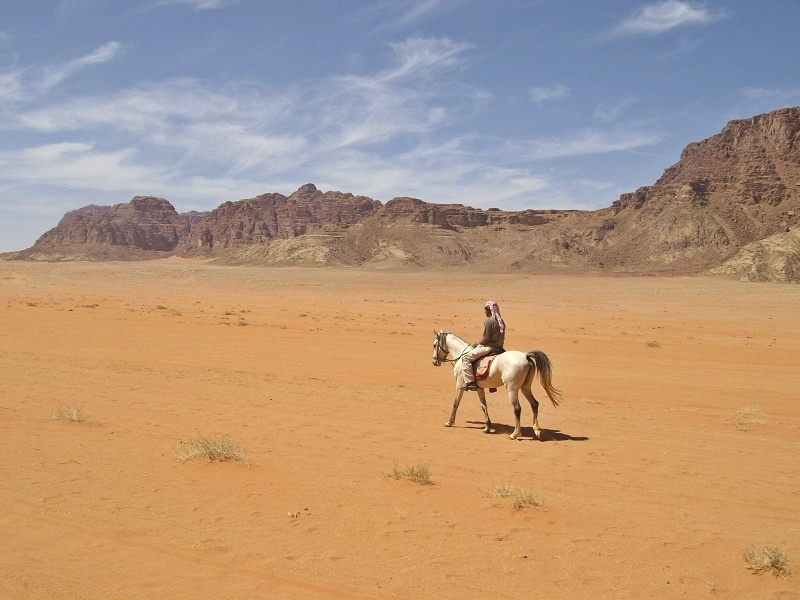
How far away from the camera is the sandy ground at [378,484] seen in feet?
18.3

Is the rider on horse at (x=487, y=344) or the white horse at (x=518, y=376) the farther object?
the rider on horse at (x=487, y=344)

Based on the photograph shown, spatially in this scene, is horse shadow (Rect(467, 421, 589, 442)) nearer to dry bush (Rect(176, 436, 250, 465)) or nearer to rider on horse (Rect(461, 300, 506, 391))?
rider on horse (Rect(461, 300, 506, 391))

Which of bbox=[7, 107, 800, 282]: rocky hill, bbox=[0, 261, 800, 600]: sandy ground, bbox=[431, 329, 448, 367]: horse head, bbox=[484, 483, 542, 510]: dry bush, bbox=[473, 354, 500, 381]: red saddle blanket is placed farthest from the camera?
bbox=[7, 107, 800, 282]: rocky hill

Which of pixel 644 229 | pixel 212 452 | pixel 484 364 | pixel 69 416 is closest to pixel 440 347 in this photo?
pixel 484 364

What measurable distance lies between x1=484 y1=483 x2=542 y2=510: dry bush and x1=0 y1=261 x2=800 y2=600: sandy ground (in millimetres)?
77

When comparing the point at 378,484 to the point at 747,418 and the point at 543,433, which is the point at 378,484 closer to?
the point at 543,433

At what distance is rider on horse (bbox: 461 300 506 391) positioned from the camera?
1157cm

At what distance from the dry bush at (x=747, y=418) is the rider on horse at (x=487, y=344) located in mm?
5178

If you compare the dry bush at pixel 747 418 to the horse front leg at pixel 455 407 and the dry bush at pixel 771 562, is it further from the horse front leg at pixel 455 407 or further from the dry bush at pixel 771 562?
the dry bush at pixel 771 562

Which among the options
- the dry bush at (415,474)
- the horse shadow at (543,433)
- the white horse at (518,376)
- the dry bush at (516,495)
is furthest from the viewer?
the horse shadow at (543,433)

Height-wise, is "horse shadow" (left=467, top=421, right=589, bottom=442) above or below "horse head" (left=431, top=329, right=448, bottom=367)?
below

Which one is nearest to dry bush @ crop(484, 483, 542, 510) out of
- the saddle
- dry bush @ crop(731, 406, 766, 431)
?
the saddle

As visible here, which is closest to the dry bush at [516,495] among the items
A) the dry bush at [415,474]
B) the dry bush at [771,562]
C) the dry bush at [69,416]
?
the dry bush at [415,474]

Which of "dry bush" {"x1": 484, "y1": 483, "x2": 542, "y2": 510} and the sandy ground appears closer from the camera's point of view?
the sandy ground
